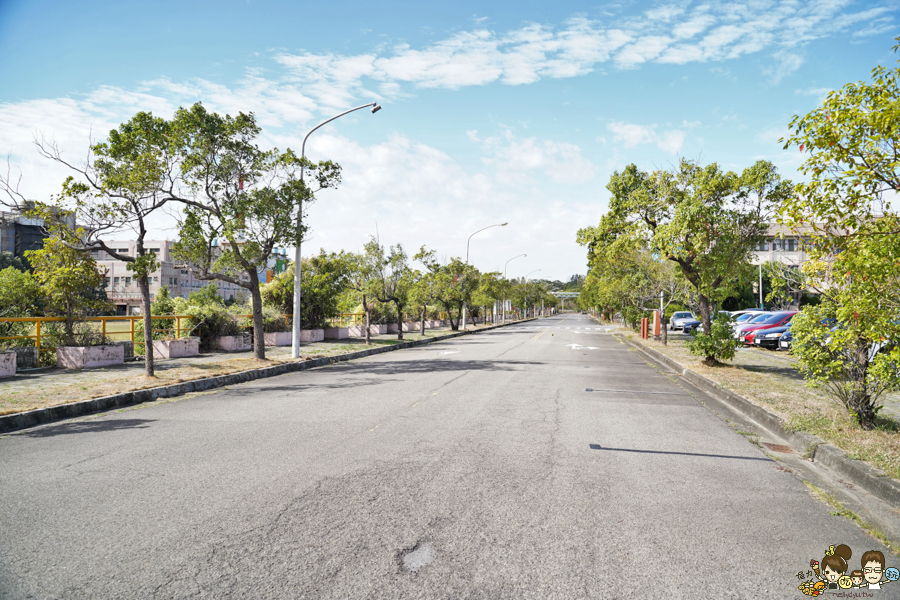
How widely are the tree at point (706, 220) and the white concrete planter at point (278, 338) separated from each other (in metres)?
14.4

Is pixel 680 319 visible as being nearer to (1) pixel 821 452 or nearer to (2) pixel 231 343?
(2) pixel 231 343

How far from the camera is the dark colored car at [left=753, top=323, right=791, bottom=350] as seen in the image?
23.4 m

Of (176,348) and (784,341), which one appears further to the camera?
(784,341)

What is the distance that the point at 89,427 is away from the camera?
780 centimetres

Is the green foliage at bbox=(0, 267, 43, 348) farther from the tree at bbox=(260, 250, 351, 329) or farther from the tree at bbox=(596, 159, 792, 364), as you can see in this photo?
the tree at bbox=(596, 159, 792, 364)

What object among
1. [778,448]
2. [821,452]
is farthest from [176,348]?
[821,452]

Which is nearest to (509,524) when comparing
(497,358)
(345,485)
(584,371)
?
(345,485)

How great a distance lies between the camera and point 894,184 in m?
5.39

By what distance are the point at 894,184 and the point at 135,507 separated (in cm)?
744

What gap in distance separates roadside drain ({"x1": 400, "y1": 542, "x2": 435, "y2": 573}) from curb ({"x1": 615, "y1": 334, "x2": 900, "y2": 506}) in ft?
12.8

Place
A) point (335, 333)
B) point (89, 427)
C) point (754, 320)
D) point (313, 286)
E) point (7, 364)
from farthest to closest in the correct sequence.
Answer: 1. point (335, 333)
2. point (754, 320)
3. point (313, 286)
4. point (7, 364)
5. point (89, 427)

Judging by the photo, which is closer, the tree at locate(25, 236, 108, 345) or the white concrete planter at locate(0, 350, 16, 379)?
the white concrete planter at locate(0, 350, 16, 379)

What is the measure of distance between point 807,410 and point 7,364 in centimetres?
1579

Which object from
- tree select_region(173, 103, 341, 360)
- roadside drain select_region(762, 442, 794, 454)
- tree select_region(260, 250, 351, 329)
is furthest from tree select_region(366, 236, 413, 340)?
roadside drain select_region(762, 442, 794, 454)
